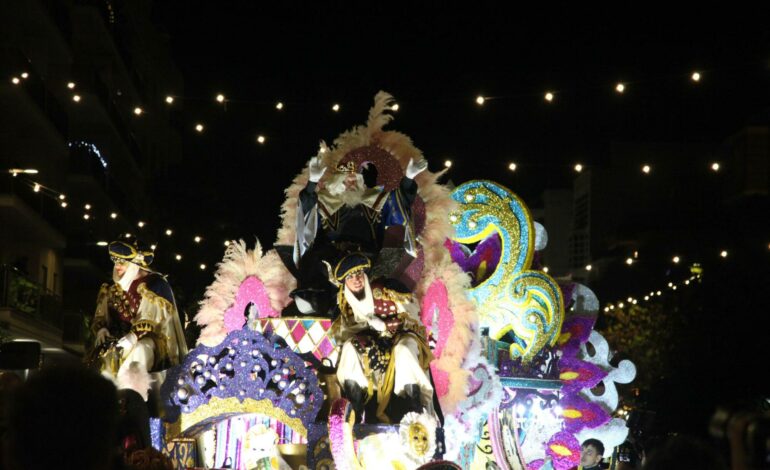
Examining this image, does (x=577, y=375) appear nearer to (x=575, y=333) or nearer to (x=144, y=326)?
(x=575, y=333)

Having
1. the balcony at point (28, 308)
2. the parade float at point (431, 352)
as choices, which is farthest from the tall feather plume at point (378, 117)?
the balcony at point (28, 308)

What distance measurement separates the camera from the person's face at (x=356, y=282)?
444 inches

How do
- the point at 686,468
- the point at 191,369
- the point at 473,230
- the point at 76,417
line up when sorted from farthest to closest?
the point at 473,230
the point at 191,369
the point at 686,468
the point at 76,417

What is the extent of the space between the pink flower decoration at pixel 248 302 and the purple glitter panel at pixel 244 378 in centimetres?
152

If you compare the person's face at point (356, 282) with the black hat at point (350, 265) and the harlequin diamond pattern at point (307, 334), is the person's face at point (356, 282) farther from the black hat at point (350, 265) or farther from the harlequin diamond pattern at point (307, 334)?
the harlequin diamond pattern at point (307, 334)

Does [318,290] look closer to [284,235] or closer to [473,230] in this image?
[284,235]

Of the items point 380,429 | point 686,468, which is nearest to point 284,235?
point 380,429

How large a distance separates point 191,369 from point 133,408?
1.11 m

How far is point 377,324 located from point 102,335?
2.44 m

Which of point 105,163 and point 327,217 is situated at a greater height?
point 105,163

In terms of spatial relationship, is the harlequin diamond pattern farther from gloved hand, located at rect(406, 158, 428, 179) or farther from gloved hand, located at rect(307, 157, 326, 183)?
gloved hand, located at rect(406, 158, 428, 179)

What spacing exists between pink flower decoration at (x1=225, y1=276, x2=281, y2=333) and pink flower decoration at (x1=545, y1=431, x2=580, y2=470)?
2.99 meters

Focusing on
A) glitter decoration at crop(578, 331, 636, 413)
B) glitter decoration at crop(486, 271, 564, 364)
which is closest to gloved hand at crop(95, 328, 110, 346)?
glitter decoration at crop(486, 271, 564, 364)

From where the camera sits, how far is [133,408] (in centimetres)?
1034
